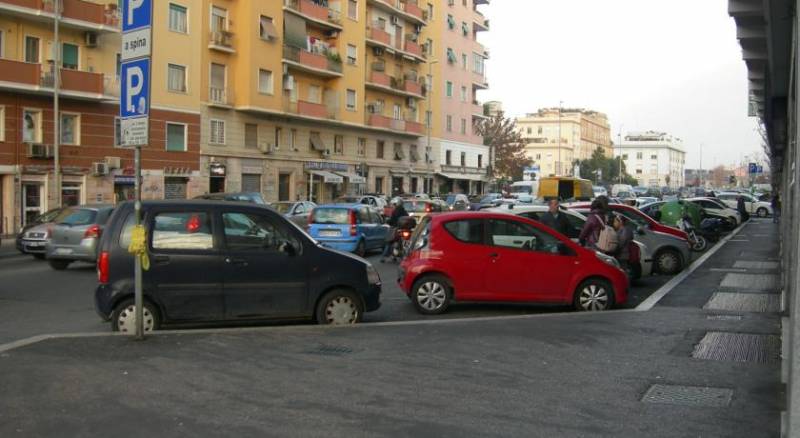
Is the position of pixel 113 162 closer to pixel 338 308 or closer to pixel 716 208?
pixel 338 308

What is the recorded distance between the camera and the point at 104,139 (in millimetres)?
33719

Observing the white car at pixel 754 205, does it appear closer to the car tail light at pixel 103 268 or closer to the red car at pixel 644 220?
the red car at pixel 644 220

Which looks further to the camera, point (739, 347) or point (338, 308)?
point (338, 308)

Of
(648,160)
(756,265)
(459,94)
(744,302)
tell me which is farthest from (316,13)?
(648,160)

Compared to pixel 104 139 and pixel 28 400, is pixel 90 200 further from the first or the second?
pixel 28 400

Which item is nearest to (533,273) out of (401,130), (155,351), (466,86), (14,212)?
(155,351)

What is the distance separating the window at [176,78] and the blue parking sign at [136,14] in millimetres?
30059

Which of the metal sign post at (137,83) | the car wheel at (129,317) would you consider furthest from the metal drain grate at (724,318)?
the metal sign post at (137,83)

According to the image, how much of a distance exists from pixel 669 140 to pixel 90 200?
16052 centimetres

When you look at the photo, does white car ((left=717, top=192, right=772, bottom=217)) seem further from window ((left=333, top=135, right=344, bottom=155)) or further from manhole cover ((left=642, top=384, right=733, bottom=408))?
manhole cover ((left=642, top=384, right=733, bottom=408))

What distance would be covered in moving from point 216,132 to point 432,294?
3067cm

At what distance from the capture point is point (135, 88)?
26.5 feet

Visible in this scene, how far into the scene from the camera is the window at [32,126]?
1196 inches

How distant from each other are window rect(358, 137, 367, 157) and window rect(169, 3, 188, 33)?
55.7 ft
